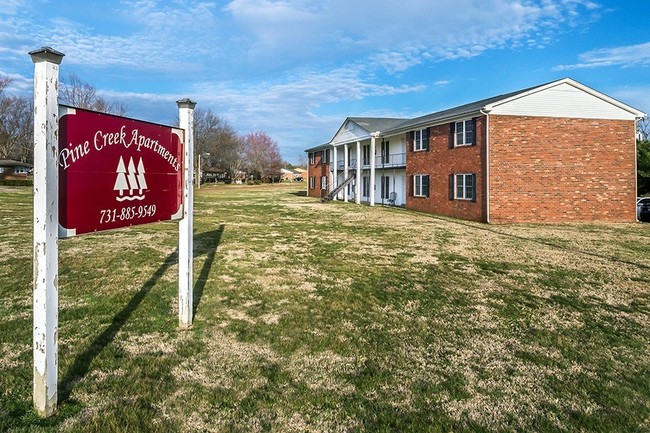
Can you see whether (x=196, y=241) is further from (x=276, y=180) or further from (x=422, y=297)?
(x=276, y=180)

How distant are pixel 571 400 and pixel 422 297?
3.18 m

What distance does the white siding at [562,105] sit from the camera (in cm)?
1953

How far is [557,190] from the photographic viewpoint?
1978cm

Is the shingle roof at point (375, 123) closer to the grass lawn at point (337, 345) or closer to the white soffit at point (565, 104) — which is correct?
the white soffit at point (565, 104)

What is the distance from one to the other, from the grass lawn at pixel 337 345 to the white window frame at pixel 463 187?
11152mm

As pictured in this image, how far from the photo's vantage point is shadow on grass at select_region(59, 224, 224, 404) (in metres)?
3.77

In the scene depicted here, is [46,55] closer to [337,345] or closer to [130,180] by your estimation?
[130,180]

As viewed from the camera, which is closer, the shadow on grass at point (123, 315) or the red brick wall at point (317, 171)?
the shadow on grass at point (123, 315)

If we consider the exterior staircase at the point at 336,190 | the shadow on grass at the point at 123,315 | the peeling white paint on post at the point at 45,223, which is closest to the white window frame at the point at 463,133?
the exterior staircase at the point at 336,190

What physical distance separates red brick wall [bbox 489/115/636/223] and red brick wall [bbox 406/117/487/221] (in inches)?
29.0

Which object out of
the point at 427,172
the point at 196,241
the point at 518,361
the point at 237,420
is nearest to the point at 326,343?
the point at 237,420

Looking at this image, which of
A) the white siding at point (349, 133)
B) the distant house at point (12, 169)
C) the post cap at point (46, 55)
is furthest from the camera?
the distant house at point (12, 169)

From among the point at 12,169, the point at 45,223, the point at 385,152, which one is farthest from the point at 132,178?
the point at 12,169

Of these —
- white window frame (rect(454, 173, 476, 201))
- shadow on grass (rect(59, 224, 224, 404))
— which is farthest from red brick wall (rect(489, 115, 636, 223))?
shadow on grass (rect(59, 224, 224, 404))
